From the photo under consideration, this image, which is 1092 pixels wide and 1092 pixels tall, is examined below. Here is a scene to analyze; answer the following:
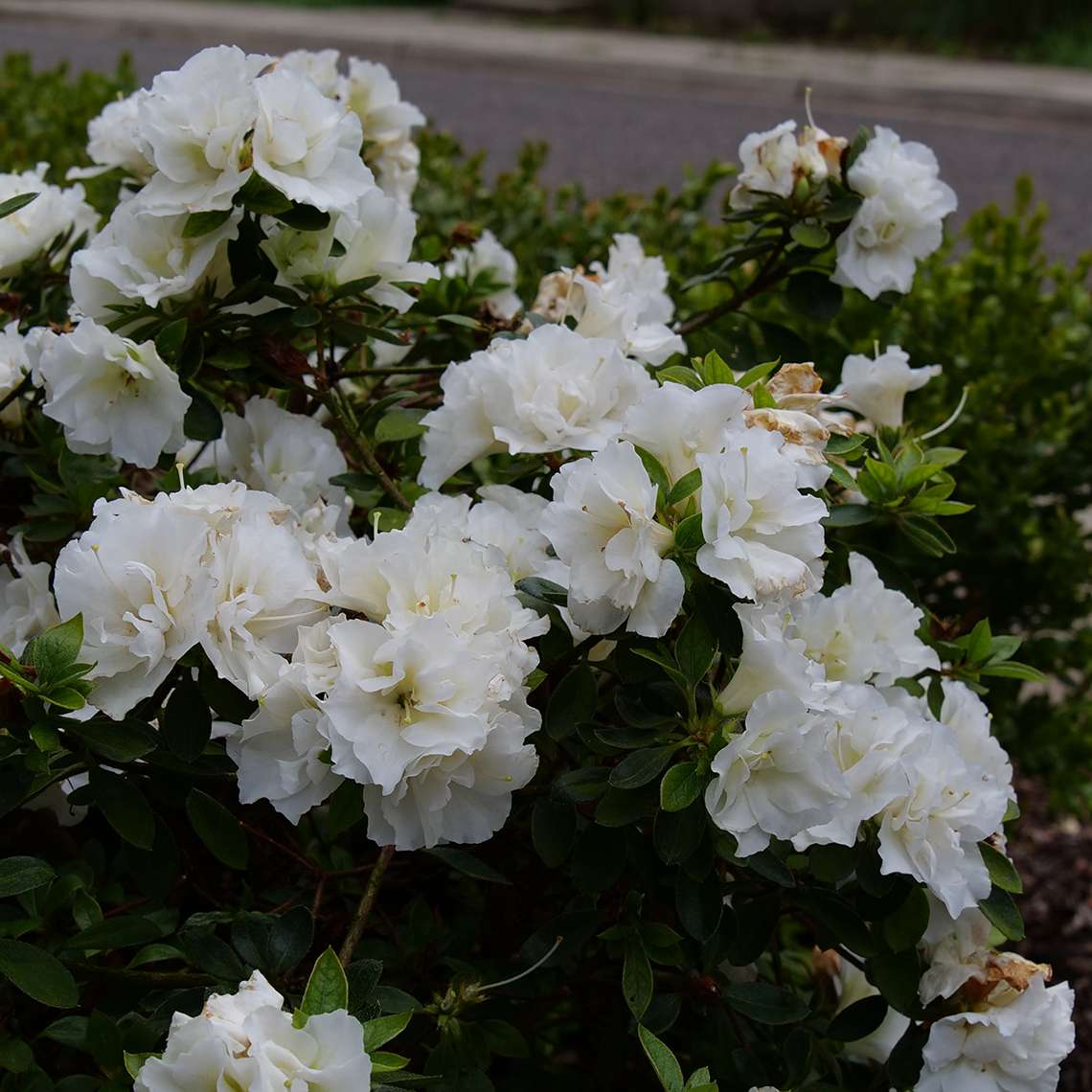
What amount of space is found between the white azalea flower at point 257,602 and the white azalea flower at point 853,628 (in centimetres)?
50

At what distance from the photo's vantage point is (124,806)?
1.33 meters

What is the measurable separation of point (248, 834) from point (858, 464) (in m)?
0.86

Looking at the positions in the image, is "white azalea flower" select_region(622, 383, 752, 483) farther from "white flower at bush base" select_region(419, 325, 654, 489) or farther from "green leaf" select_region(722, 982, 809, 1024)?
"green leaf" select_region(722, 982, 809, 1024)

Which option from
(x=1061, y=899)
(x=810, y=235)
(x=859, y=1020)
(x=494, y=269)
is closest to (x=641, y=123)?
(x=1061, y=899)

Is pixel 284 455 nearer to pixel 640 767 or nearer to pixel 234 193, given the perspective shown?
pixel 234 193

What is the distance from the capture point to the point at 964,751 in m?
1.51

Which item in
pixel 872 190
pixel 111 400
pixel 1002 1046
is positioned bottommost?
pixel 1002 1046

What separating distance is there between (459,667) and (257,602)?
0.19 meters

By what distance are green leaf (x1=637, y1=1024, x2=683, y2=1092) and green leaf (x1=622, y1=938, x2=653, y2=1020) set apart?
0.35ft

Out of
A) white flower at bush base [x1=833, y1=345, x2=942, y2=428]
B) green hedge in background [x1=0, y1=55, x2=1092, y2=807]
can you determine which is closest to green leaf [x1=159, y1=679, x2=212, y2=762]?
white flower at bush base [x1=833, y1=345, x2=942, y2=428]

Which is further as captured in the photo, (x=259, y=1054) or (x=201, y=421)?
(x=201, y=421)

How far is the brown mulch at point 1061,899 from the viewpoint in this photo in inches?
108

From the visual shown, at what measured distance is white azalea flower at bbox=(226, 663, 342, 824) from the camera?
1.21 meters

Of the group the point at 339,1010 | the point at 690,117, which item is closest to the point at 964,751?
the point at 339,1010
